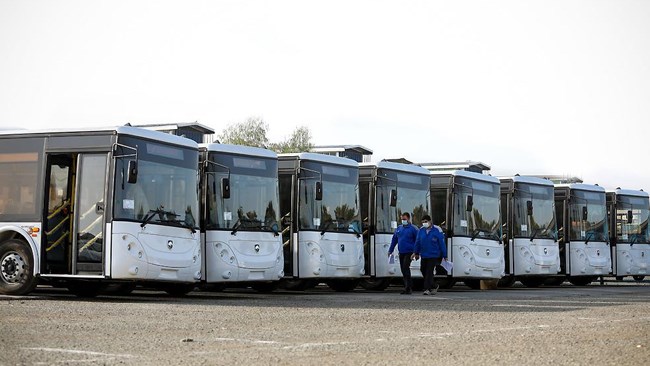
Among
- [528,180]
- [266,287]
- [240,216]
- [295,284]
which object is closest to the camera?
[240,216]

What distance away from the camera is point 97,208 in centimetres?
2031

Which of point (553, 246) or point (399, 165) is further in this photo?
point (553, 246)

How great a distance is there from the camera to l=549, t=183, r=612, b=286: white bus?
36.2 meters

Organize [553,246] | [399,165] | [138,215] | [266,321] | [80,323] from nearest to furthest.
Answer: [80,323] < [266,321] < [138,215] < [399,165] < [553,246]

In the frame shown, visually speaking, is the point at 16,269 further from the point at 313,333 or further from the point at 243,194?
the point at 313,333

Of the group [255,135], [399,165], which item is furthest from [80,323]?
[255,135]

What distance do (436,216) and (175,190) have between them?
11840 millimetres

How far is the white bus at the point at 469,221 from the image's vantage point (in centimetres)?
3083

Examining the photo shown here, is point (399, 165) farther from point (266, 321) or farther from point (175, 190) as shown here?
point (266, 321)

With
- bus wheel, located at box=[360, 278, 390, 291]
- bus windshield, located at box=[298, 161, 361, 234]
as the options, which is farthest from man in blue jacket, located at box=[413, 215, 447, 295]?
bus wheel, located at box=[360, 278, 390, 291]

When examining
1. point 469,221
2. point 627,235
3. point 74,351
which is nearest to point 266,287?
point 469,221

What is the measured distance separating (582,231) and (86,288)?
1890 cm

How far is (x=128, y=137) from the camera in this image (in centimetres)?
2042

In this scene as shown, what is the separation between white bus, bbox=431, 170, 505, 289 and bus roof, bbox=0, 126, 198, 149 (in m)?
11.0
